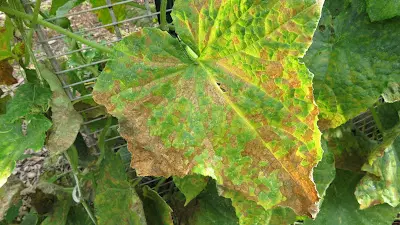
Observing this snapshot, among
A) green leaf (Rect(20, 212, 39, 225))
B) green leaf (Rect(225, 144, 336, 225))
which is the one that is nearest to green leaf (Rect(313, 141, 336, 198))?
green leaf (Rect(225, 144, 336, 225))

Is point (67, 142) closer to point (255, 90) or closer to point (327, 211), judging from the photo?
point (255, 90)

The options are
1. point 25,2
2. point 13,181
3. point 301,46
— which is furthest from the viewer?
point 13,181

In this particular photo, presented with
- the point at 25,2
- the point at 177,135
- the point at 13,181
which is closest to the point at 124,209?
the point at 13,181

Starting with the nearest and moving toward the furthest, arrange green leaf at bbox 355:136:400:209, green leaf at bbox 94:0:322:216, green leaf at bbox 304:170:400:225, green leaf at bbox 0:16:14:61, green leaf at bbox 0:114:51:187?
green leaf at bbox 94:0:322:216, green leaf at bbox 0:114:51:187, green leaf at bbox 0:16:14:61, green leaf at bbox 355:136:400:209, green leaf at bbox 304:170:400:225

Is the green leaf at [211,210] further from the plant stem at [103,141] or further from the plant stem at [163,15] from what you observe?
the plant stem at [163,15]

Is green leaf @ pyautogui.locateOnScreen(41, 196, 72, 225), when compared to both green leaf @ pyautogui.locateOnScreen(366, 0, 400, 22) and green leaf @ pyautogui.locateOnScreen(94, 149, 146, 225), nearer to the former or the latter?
green leaf @ pyautogui.locateOnScreen(94, 149, 146, 225)

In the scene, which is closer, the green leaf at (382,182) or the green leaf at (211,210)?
the green leaf at (382,182)

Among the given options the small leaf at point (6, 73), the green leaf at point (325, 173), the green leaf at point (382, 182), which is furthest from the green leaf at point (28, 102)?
the green leaf at point (382, 182)
